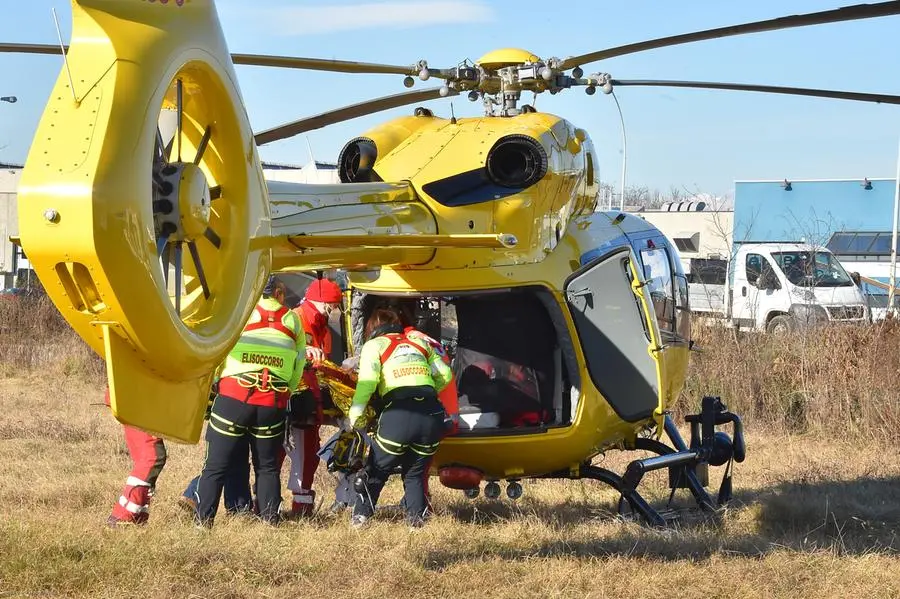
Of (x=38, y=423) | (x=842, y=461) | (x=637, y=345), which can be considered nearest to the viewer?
(x=637, y=345)

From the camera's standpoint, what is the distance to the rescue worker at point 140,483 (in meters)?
7.38

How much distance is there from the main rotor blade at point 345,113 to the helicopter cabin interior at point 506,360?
1.25 meters

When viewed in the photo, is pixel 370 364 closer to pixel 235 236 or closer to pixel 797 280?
pixel 235 236

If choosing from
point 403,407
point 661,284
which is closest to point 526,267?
point 403,407

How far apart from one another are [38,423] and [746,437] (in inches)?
304

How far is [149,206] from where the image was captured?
4.05 m

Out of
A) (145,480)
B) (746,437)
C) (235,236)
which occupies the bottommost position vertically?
(746,437)

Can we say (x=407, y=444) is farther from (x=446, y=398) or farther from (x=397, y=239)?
(x=397, y=239)

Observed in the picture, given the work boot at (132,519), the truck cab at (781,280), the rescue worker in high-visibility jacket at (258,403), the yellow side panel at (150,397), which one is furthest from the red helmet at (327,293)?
the truck cab at (781,280)

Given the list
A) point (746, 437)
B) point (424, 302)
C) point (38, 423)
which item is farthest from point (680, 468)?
point (38, 423)

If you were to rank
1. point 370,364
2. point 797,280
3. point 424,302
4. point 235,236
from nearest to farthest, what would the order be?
point 235,236, point 370,364, point 424,302, point 797,280

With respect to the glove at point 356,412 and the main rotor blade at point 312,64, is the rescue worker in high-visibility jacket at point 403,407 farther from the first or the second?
the main rotor blade at point 312,64

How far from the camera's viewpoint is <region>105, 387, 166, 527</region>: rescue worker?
738 cm

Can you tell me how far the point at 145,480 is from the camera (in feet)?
24.4
